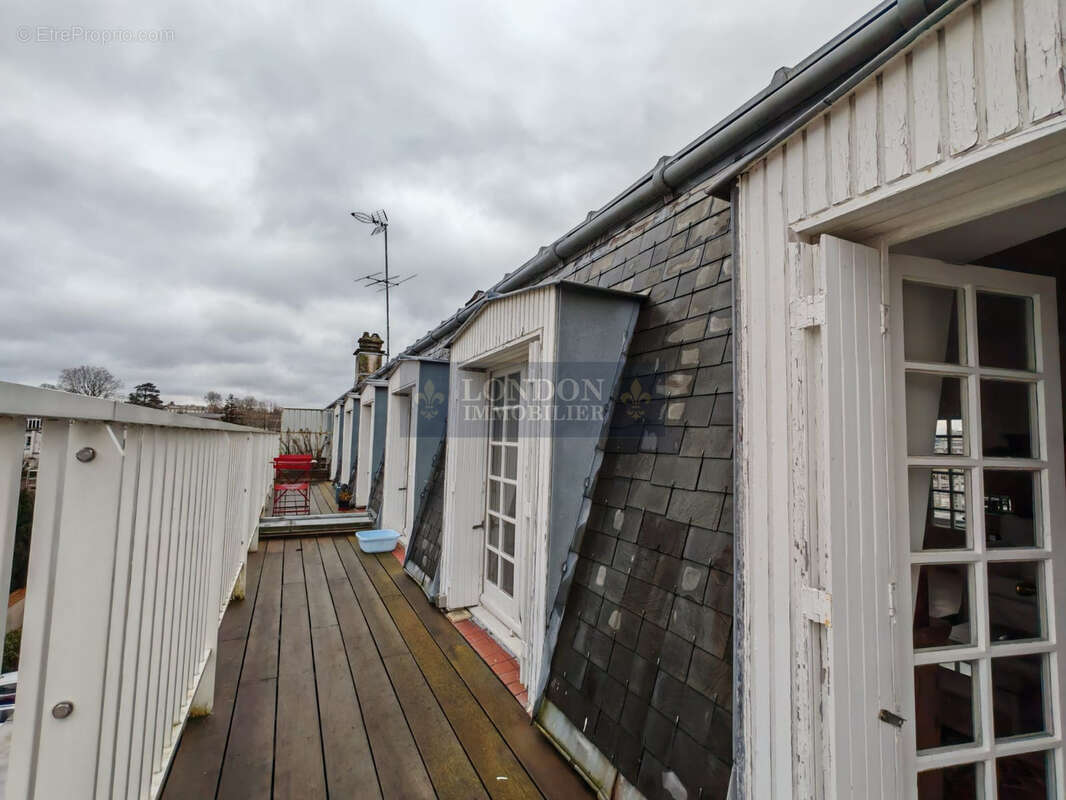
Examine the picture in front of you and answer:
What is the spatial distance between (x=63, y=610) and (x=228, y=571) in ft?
8.11

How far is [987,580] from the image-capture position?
1238 millimetres

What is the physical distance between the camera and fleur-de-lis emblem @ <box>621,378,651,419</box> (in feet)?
6.95

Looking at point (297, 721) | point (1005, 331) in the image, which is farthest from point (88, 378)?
point (1005, 331)

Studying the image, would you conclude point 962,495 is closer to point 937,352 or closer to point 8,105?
point 937,352

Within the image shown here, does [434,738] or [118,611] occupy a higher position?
[118,611]

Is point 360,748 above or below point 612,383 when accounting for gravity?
below

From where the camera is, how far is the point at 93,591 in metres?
0.83

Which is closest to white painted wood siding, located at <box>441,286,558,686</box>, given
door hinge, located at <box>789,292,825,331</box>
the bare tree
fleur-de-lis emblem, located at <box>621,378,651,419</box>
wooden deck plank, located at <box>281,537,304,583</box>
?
fleur-de-lis emblem, located at <box>621,378,651,419</box>

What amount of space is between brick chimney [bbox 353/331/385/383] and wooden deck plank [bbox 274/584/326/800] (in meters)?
7.36

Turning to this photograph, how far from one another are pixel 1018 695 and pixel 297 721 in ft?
9.53

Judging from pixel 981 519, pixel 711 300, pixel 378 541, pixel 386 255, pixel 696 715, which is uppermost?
pixel 386 255

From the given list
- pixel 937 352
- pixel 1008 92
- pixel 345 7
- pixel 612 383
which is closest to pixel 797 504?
pixel 937 352

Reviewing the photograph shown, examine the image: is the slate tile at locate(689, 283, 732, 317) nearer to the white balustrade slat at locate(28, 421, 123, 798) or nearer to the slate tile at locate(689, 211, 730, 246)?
the slate tile at locate(689, 211, 730, 246)
